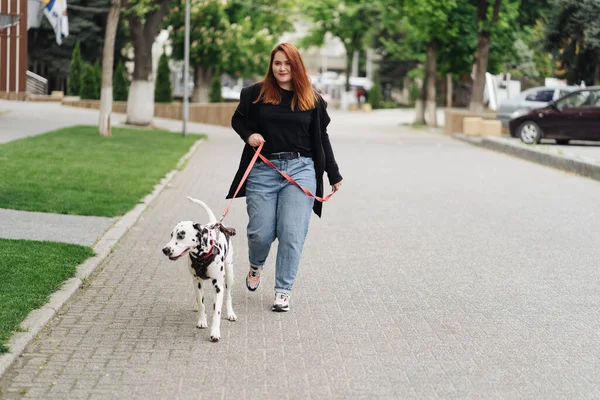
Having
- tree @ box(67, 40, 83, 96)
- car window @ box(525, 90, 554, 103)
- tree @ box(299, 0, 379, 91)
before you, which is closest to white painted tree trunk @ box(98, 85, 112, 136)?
car window @ box(525, 90, 554, 103)

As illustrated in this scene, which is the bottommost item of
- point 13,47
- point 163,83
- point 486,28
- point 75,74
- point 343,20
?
point 163,83

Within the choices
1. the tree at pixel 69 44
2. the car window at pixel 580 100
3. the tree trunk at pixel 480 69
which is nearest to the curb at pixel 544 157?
the car window at pixel 580 100

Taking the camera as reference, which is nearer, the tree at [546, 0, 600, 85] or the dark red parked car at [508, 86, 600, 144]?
the dark red parked car at [508, 86, 600, 144]

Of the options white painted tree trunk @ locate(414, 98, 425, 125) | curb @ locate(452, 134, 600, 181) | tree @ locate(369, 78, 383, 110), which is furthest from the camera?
tree @ locate(369, 78, 383, 110)

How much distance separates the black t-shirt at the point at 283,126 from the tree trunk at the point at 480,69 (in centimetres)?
3343

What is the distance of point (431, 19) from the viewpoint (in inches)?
1706

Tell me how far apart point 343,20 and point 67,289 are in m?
68.5

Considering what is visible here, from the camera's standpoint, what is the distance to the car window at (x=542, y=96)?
38372 millimetres

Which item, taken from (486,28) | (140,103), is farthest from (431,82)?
(140,103)

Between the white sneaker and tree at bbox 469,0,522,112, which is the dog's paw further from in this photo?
tree at bbox 469,0,522,112

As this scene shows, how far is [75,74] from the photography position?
183ft

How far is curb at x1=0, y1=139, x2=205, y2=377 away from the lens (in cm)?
677

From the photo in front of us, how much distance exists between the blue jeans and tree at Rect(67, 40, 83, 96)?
1848 inches

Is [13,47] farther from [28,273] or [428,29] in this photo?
[428,29]
